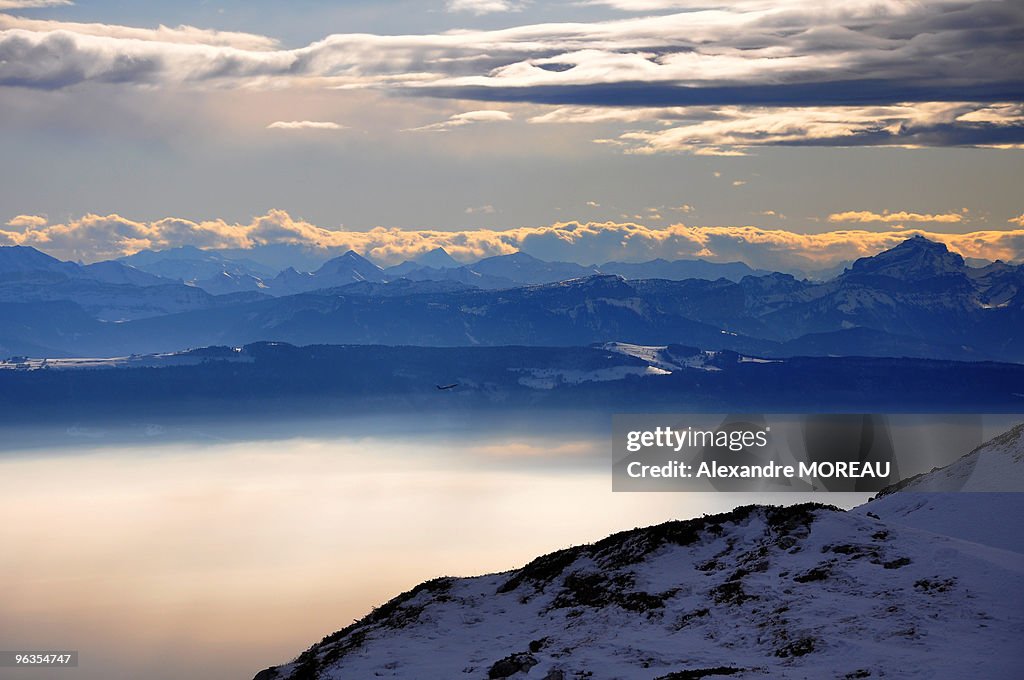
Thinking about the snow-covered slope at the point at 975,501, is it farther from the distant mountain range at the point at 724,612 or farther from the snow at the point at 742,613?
the snow at the point at 742,613

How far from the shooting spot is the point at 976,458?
548 ft

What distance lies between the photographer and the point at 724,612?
3391 inches

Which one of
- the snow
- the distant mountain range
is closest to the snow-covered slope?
the distant mountain range

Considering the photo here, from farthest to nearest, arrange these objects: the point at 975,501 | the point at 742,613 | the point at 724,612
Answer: the point at 975,501 → the point at 724,612 → the point at 742,613

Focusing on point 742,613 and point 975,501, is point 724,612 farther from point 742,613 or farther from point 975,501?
point 975,501

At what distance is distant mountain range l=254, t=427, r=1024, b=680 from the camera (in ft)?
254

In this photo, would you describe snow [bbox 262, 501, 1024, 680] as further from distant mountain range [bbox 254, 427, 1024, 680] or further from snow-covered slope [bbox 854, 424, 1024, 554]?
snow-covered slope [bbox 854, 424, 1024, 554]

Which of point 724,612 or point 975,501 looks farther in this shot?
point 975,501

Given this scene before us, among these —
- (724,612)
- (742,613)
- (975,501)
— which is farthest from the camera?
(975,501)

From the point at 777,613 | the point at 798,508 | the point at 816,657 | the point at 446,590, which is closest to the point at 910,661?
the point at 816,657

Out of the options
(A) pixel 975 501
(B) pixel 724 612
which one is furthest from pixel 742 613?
(A) pixel 975 501

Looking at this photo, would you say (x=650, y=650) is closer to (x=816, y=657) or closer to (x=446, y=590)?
(x=816, y=657)

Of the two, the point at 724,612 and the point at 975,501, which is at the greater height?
the point at 975,501

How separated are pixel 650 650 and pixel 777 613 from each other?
8868 millimetres
